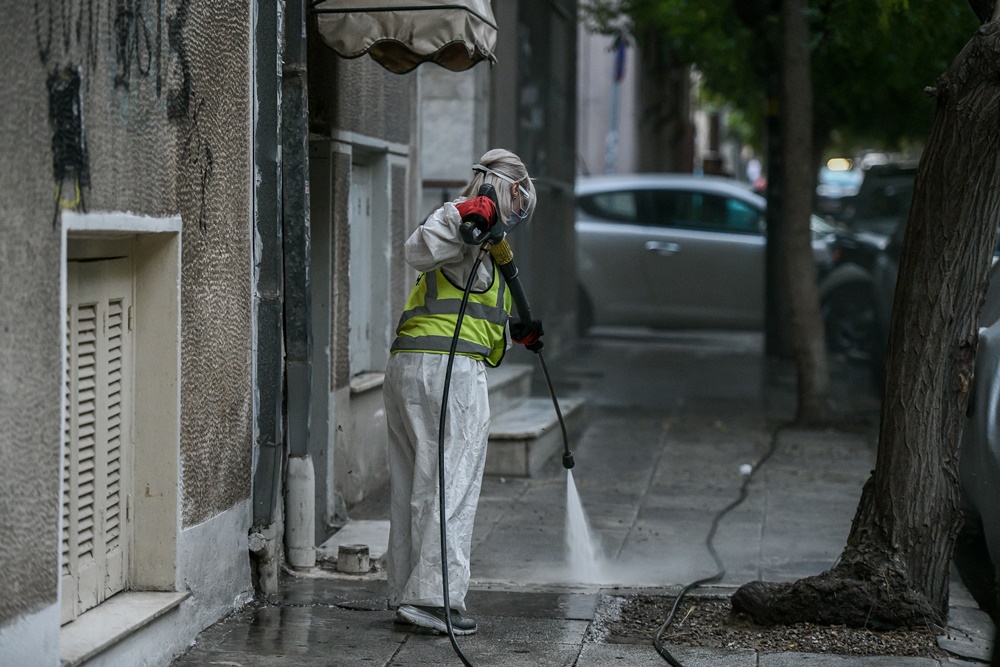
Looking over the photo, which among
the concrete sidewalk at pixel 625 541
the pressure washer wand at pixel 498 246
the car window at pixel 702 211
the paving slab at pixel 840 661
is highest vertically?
the car window at pixel 702 211

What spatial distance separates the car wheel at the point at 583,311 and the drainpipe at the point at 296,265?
1070 centimetres

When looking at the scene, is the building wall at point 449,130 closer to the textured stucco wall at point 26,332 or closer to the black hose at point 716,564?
the black hose at point 716,564

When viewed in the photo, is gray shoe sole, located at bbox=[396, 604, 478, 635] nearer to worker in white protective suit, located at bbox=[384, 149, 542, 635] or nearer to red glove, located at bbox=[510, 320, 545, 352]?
worker in white protective suit, located at bbox=[384, 149, 542, 635]

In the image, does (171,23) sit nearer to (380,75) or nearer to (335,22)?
(335,22)

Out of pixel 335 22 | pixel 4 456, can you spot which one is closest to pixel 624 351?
pixel 335 22

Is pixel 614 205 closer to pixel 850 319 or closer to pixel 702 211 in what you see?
pixel 702 211

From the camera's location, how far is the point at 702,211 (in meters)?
16.4

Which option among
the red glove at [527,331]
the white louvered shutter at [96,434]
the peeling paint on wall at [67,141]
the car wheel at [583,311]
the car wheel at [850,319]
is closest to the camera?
the peeling paint on wall at [67,141]

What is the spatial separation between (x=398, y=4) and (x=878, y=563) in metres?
3.05

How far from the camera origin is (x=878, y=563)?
548 cm

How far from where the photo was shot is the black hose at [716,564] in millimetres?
5160

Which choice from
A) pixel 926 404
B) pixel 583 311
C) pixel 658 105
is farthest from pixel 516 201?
pixel 658 105

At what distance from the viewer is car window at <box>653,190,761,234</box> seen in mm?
16328

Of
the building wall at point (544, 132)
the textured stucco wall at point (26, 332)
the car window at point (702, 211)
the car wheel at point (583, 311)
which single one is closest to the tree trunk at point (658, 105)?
the car window at point (702, 211)
